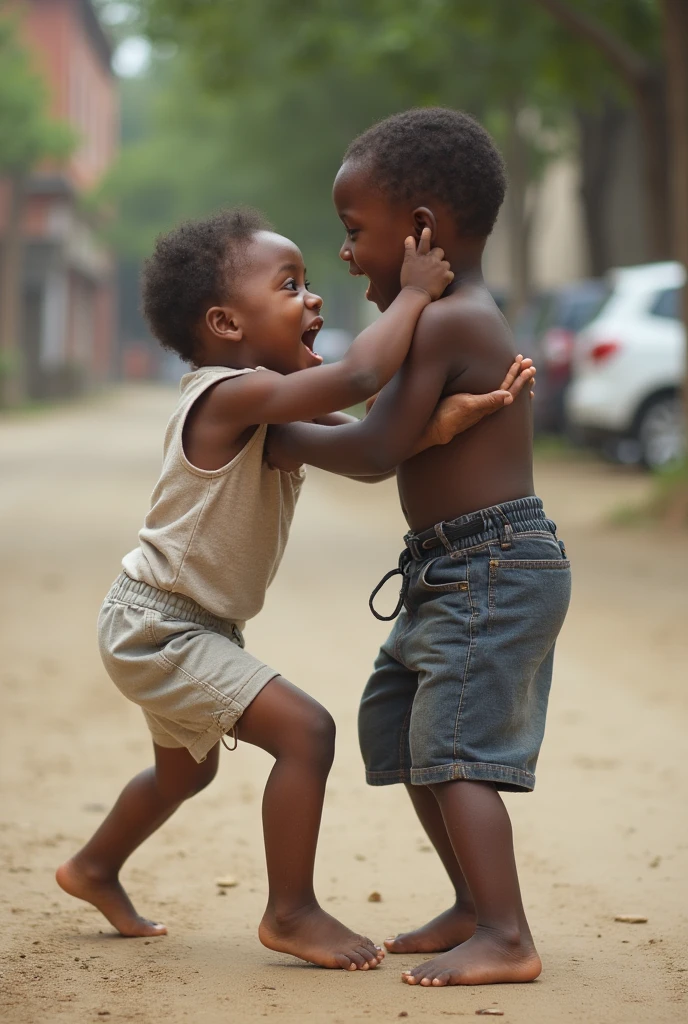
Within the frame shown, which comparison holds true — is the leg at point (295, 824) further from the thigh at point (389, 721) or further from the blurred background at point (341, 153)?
the blurred background at point (341, 153)

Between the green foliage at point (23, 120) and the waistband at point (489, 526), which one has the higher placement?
the green foliage at point (23, 120)

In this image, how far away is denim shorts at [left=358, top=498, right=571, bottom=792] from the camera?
281 cm

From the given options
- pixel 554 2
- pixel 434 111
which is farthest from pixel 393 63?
pixel 434 111

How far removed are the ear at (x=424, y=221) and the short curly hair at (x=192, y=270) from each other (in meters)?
0.36

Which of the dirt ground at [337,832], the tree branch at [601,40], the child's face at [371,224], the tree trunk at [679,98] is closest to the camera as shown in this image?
the dirt ground at [337,832]

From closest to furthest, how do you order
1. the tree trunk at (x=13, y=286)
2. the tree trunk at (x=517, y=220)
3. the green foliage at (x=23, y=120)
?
1. the tree trunk at (x=517, y=220)
2. the green foliage at (x=23, y=120)
3. the tree trunk at (x=13, y=286)

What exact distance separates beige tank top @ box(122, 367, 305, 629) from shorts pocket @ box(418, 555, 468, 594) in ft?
1.09

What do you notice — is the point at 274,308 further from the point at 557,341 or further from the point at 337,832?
the point at 557,341

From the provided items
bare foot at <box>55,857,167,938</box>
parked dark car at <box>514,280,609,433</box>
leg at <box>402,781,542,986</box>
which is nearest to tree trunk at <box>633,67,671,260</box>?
parked dark car at <box>514,280,609,433</box>

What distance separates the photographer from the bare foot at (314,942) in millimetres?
2848

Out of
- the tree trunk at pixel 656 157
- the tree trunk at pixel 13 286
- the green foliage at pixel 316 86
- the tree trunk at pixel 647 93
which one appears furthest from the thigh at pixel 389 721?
the tree trunk at pixel 13 286

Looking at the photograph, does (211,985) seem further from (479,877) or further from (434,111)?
(434,111)

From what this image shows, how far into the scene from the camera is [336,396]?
282cm

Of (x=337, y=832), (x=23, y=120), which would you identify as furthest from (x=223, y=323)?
(x=23, y=120)
